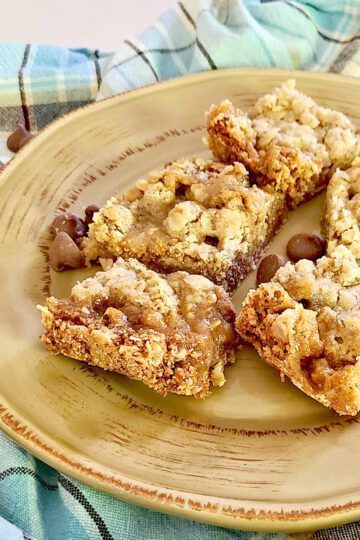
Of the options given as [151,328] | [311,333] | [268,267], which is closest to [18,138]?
[268,267]

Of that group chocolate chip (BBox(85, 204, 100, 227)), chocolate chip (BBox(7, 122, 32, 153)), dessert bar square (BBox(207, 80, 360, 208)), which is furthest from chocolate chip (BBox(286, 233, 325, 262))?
chocolate chip (BBox(7, 122, 32, 153))

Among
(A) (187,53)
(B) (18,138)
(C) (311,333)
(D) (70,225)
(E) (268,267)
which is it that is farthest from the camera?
(A) (187,53)

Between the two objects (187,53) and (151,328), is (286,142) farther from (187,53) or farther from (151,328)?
(187,53)

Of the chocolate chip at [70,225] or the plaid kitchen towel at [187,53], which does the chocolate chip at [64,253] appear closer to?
the chocolate chip at [70,225]

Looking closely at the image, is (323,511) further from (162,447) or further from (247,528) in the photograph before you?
(162,447)

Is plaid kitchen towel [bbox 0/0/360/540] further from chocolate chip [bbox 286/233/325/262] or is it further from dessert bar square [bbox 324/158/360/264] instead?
chocolate chip [bbox 286/233/325/262]

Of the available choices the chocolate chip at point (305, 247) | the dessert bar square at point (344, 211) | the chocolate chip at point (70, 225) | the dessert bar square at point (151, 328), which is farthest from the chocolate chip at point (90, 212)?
the dessert bar square at point (344, 211)

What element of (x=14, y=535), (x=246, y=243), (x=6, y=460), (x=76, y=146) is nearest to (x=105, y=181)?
(x=76, y=146)
